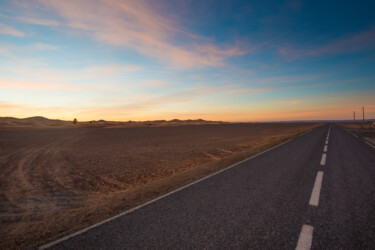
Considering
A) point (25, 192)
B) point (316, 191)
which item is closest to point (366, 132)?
point (316, 191)

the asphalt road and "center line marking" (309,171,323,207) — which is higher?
"center line marking" (309,171,323,207)

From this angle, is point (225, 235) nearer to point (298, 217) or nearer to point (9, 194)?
point (298, 217)

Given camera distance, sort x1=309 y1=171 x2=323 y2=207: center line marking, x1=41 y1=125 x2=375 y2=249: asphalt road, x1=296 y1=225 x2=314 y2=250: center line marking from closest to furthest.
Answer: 1. x1=296 y1=225 x2=314 y2=250: center line marking
2. x1=41 y1=125 x2=375 y2=249: asphalt road
3. x1=309 y1=171 x2=323 y2=207: center line marking

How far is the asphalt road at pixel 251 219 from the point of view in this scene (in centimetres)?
311

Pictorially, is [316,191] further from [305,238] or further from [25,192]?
[25,192]

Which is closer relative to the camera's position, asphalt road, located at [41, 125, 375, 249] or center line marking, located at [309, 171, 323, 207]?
asphalt road, located at [41, 125, 375, 249]

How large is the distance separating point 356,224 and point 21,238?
19.9 ft

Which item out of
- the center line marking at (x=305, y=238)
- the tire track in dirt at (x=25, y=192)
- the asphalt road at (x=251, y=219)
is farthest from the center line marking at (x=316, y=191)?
the tire track in dirt at (x=25, y=192)

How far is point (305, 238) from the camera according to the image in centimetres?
312

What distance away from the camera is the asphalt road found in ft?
10.2

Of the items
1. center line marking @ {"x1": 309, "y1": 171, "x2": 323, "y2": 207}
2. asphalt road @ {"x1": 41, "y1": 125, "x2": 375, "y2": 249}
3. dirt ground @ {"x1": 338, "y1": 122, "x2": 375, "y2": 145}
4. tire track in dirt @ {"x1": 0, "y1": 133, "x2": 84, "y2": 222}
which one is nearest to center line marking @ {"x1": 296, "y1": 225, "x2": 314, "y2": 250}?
asphalt road @ {"x1": 41, "y1": 125, "x2": 375, "y2": 249}

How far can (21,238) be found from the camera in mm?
3654

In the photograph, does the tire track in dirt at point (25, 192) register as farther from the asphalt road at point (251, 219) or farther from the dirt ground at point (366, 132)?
the dirt ground at point (366, 132)

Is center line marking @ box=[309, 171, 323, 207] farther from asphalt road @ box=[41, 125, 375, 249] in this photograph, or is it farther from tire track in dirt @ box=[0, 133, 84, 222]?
tire track in dirt @ box=[0, 133, 84, 222]
